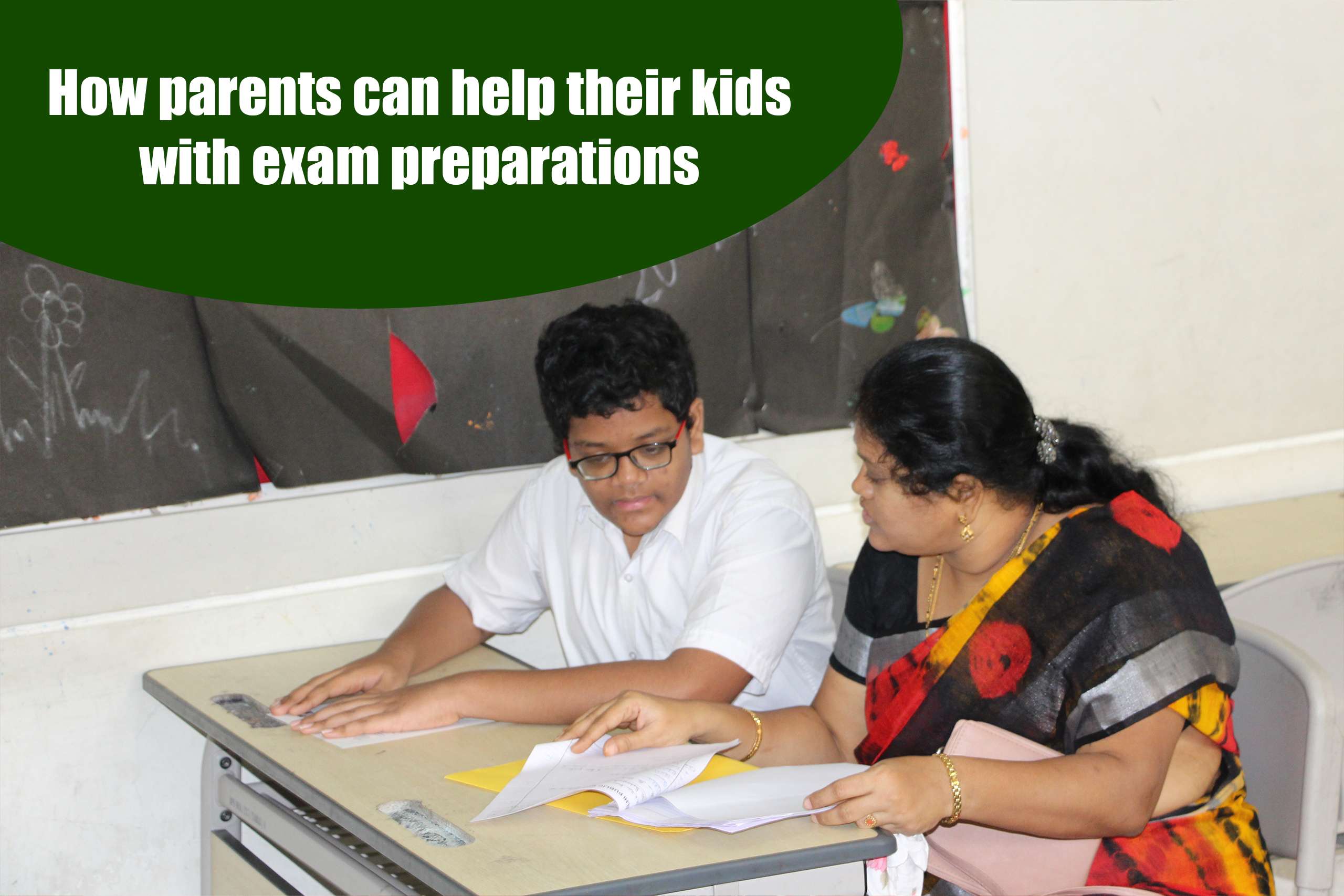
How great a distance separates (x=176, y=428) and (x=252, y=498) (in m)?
0.18

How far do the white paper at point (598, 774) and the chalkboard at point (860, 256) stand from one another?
45.5 inches

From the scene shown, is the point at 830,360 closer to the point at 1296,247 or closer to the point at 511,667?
the point at 511,667

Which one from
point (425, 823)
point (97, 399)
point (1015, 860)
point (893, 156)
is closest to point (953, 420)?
point (1015, 860)

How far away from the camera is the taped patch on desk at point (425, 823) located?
1.36 metres

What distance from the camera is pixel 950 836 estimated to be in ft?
5.23

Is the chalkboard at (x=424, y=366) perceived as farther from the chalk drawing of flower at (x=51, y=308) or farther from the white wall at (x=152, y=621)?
the chalk drawing of flower at (x=51, y=308)

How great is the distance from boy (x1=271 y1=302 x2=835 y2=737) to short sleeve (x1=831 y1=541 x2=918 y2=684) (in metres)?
0.08

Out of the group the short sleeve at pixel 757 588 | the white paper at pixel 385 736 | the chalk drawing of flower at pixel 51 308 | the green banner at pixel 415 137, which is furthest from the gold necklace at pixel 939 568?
the chalk drawing of flower at pixel 51 308

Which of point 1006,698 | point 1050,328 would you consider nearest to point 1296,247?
point 1050,328

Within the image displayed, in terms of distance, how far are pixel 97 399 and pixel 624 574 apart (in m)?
0.90

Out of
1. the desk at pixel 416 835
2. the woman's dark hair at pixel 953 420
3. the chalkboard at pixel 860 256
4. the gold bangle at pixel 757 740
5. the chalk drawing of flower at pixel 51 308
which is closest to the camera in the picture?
the desk at pixel 416 835

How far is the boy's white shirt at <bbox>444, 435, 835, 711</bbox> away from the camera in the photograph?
1.85m

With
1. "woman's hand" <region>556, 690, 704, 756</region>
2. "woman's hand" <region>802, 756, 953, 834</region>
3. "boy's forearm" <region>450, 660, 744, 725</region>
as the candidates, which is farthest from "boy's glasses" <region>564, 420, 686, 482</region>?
"woman's hand" <region>802, 756, 953, 834</region>

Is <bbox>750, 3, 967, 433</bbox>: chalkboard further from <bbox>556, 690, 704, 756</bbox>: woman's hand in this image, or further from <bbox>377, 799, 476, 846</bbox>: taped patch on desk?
<bbox>377, 799, 476, 846</bbox>: taped patch on desk
